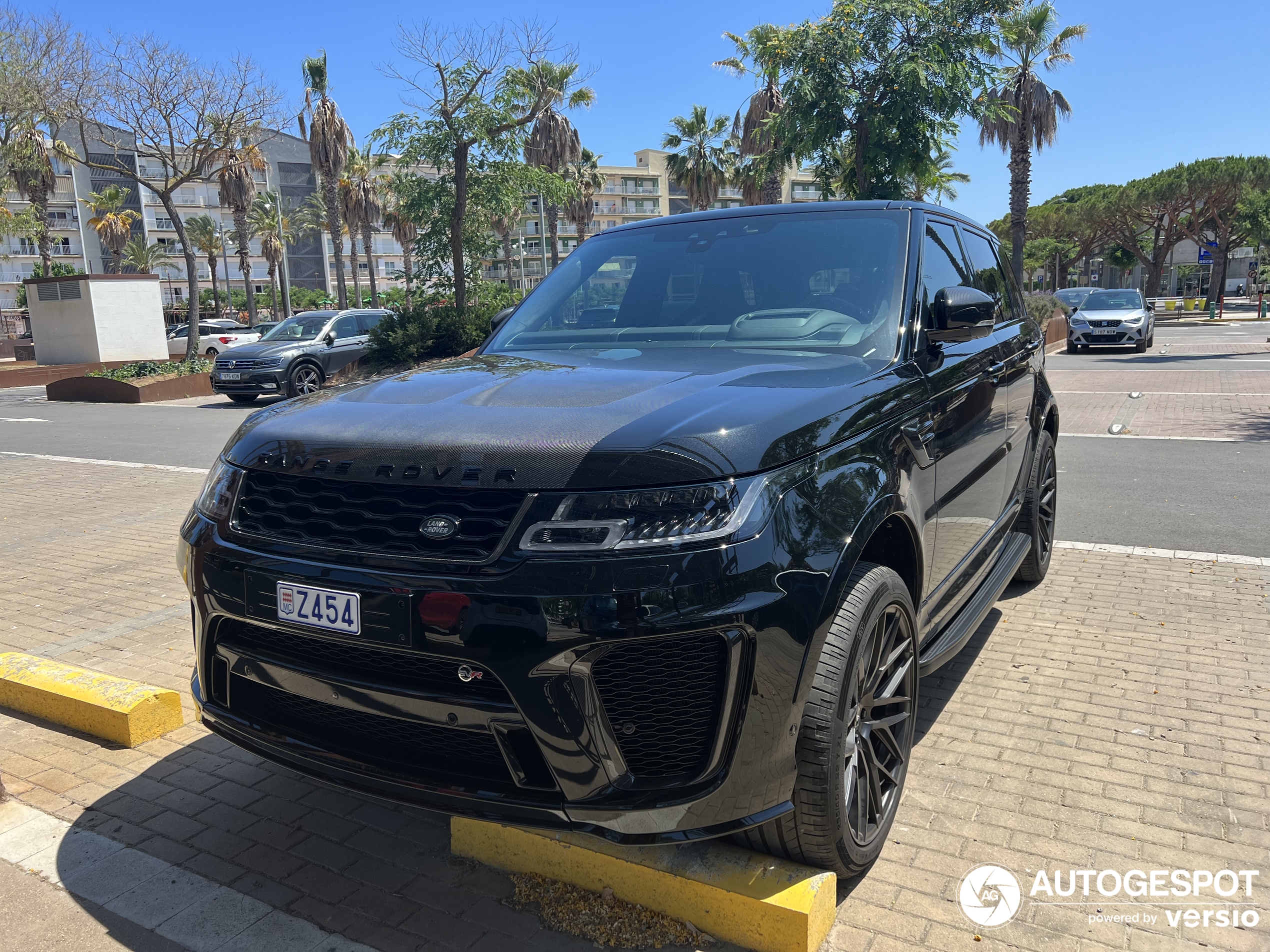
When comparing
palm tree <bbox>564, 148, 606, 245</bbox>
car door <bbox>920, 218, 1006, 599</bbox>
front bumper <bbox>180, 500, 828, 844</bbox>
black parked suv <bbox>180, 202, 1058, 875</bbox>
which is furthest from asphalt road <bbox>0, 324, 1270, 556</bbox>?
palm tree <bbox>564, 148, 606, 245</bbox>

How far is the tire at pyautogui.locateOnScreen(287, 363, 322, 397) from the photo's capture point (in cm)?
1856

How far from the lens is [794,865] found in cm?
241

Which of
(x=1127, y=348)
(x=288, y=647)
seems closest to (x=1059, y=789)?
(x=288, y=647)

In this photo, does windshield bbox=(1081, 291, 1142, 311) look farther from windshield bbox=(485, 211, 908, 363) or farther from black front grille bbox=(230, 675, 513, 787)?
black front grille bbox=(230, 675, 513, 787)

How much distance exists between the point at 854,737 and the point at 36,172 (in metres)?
43.2

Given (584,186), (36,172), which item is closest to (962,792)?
(36,172)

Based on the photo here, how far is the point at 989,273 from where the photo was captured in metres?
4.61

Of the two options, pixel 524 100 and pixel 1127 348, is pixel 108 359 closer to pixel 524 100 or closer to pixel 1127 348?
pixel 524 100

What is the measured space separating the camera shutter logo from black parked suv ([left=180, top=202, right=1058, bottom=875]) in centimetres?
27

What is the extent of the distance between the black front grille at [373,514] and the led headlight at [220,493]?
0.17 ft

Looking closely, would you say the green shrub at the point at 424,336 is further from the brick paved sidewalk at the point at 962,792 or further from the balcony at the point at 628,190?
the balcony at the point at 628,190

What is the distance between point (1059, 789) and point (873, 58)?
45.1 feet

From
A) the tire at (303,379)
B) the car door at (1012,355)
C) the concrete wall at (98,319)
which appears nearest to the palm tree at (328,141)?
the concrete wall at (98,319)

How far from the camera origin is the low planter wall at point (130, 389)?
64.7 ft
